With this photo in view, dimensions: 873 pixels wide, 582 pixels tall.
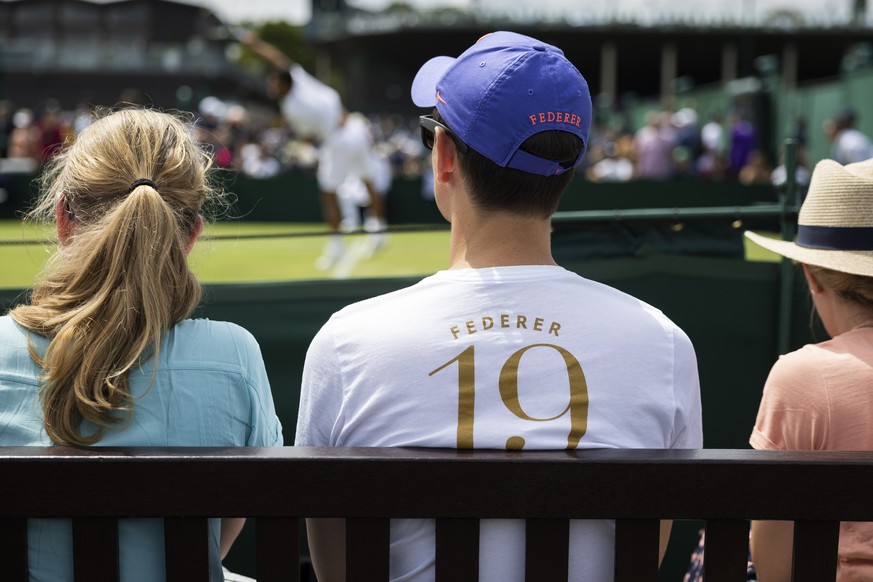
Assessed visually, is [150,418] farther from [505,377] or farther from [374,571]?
[505,377]

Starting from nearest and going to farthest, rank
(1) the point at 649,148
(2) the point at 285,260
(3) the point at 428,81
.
Answer: 1. (3) the point at 428,81
2. (2) the point at 285,260
3. (1) the point at 649,148

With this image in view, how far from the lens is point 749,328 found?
11.1 ft

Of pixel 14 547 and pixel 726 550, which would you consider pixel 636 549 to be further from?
pixel 14 547

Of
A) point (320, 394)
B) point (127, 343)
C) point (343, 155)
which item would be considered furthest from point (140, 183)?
point (343, 155)

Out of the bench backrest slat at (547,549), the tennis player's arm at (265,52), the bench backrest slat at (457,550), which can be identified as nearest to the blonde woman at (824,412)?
the bench backrest slat at (547,549)

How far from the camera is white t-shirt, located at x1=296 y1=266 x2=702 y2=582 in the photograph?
1.53m

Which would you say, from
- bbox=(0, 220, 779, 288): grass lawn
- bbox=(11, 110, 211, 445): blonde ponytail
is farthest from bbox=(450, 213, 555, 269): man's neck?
bbox=(0, 220, 779, 288): grass lawn

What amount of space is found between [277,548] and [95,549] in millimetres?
289

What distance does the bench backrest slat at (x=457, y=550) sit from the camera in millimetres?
1454

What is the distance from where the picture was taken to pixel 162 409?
167cm

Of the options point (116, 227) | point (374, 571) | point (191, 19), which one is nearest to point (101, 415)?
point (116, 227)

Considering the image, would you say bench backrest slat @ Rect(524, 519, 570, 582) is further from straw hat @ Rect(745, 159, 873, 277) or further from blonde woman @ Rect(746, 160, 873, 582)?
straw hat @ Rect(745, 159, 873, 277)

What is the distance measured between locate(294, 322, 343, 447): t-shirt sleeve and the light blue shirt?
17 cm

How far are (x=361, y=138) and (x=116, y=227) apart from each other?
11254mm
